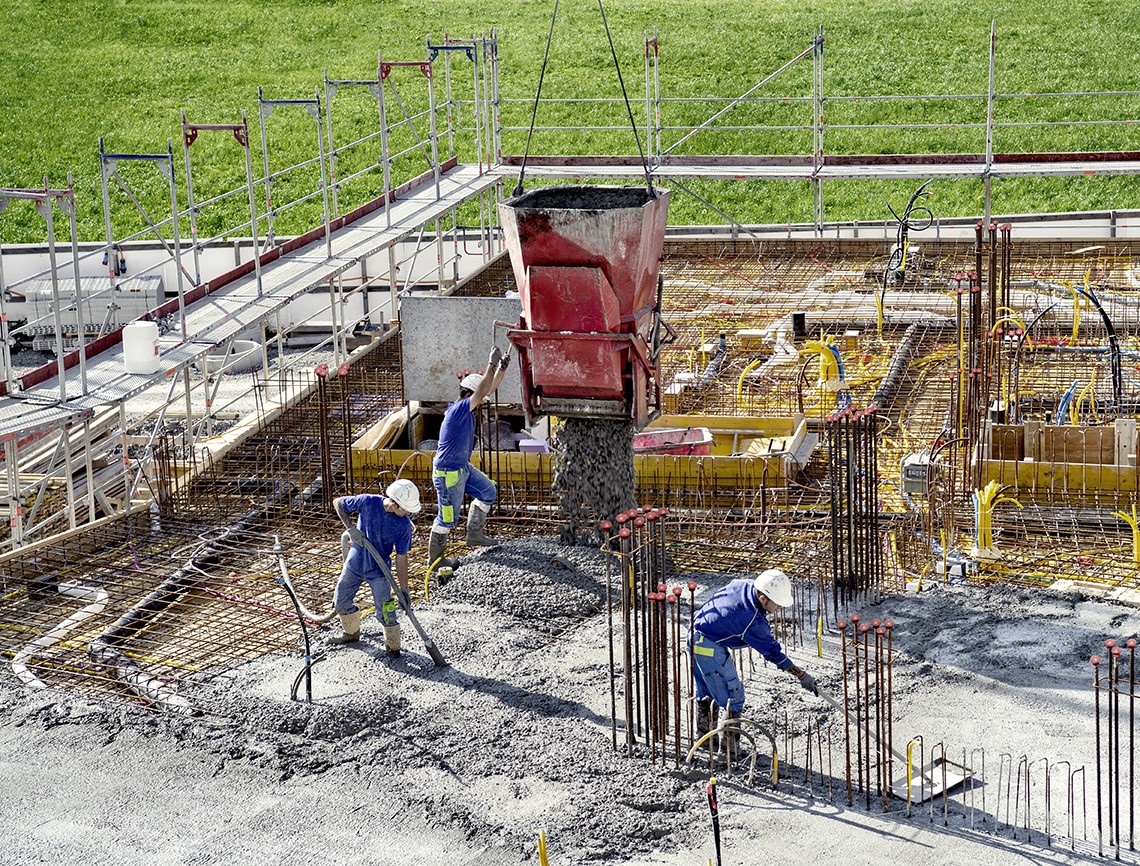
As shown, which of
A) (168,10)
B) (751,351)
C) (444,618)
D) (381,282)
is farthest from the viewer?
(168,10)

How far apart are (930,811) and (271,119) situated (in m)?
26.8

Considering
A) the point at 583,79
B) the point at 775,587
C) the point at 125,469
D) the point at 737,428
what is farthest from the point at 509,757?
the point at 583,79

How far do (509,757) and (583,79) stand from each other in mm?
25435

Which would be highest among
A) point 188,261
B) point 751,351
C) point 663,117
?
point 663,117

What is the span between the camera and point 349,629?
1134 cm

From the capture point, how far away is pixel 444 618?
465 inches

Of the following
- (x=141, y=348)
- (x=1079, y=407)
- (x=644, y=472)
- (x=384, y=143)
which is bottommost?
(x=644, y=472)

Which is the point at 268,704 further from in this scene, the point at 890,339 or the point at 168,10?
the point at 168,10

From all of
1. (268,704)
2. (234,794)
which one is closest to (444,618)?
(268,704)

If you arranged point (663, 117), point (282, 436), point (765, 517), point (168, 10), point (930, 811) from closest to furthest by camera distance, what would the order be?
point (930, 811) → point (765, 517) → point (282, 436) → point (663, 117) → point (168, 10)

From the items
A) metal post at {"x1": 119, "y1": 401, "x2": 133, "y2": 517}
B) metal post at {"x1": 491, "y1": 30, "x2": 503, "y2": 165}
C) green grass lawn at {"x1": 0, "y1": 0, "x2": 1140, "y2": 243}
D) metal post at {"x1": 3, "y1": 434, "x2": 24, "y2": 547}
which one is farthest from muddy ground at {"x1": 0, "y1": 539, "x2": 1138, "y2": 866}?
green grass lawn at {"x1": 0, "y1": 0, "x2": 1140, "y2": 243}

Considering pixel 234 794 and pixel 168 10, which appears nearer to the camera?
pixel 234 794

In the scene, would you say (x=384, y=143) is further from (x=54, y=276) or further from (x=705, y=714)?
(x=705, y=714)

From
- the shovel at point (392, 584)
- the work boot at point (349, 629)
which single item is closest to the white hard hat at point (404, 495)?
the shovel at point (392, 584)
